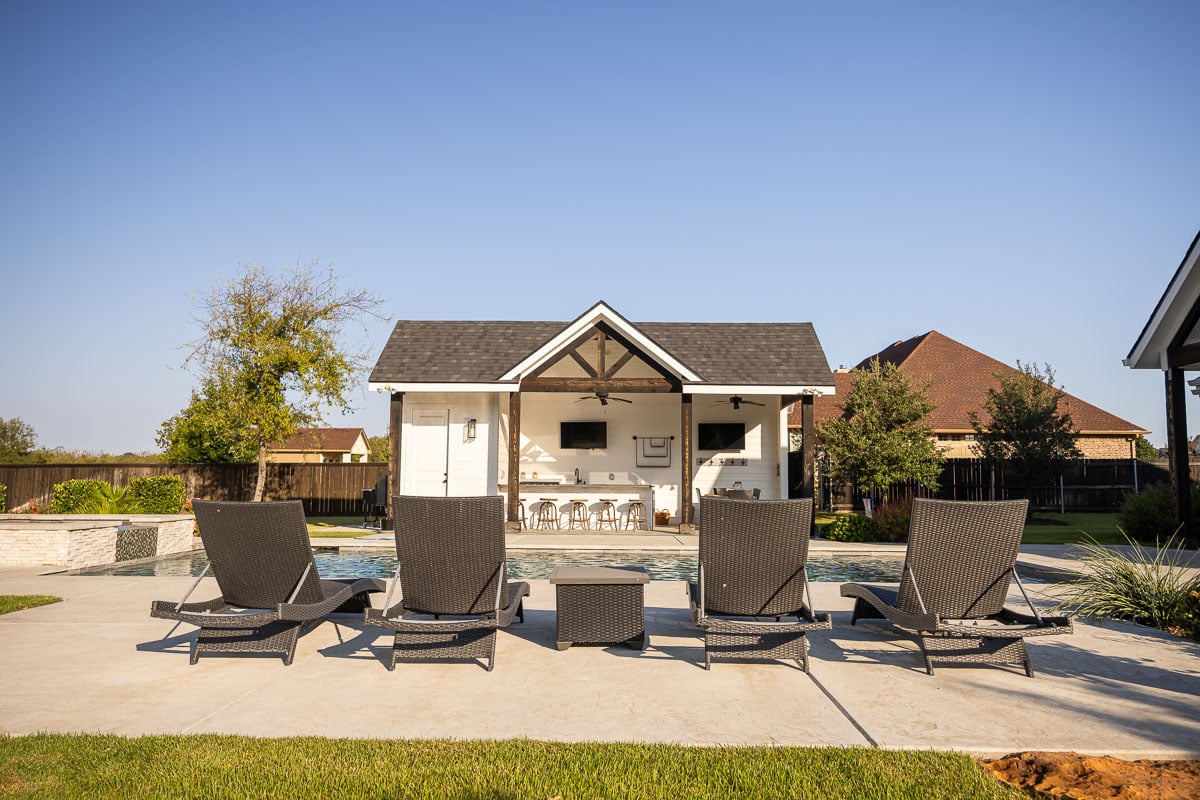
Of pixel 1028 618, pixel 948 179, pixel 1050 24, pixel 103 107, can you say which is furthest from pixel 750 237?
pixel 1028 618

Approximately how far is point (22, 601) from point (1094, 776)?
880 cm

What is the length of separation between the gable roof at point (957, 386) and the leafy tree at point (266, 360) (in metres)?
17.3

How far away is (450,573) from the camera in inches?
→ 211

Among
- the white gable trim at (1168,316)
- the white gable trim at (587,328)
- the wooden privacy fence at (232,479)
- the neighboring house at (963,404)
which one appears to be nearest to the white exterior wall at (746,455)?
the white gable trim at (587,328)

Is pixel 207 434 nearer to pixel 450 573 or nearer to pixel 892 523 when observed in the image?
pixel 892 523

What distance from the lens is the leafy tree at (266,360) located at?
20984 millimetres

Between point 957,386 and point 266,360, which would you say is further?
point 957,386

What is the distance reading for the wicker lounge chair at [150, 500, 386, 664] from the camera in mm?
5219

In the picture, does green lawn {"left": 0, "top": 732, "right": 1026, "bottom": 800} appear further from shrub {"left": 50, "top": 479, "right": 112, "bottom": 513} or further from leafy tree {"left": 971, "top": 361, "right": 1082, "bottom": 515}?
leafy tree {"left": 971, "top": 361, "right": 1082, "bottom": 515}

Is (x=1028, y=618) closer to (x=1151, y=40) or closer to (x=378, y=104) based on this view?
(x=1151, y=40)

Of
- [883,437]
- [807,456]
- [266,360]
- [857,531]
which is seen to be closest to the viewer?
[857,531]

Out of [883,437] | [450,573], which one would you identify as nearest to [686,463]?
[883,437]

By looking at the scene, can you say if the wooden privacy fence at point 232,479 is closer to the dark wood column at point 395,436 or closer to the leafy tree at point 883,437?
the dark wood column at point 395,436

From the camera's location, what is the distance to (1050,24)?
12898 millimetres
